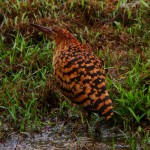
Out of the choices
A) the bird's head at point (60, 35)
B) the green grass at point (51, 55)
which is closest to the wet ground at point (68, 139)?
the green grass at point (51, 55)

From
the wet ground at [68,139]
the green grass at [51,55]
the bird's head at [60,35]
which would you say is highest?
the bird's head at [60,35]

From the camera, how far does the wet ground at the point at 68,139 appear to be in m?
6.29

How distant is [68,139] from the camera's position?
21.5 ft

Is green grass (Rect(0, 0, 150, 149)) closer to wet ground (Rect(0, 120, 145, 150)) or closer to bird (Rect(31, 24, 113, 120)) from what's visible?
wet ground (Rect(0, 120, 145, 150))

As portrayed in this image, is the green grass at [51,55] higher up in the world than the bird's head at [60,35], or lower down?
lower down

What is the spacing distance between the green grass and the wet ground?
0.40 ft

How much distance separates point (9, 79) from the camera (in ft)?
25.7

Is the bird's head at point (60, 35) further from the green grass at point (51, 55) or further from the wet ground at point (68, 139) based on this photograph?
the wet ground at point (68, 139)

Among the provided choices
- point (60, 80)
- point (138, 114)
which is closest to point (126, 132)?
point (138, 114)

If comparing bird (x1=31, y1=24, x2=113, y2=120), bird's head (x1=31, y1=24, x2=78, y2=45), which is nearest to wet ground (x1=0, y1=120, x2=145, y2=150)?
bird (x1=31, y1=24, x2=113, y2=120)

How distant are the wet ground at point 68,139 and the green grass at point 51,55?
4.8 inches

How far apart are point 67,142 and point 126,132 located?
691 mm

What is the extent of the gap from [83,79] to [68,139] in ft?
2.48

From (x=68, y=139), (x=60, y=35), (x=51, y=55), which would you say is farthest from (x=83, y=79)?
(x=51, y=55)
